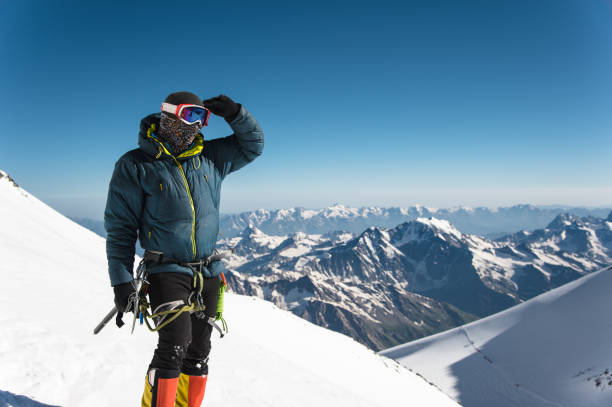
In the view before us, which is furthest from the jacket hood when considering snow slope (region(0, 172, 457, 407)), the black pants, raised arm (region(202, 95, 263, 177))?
snow slope (region(0, 172, 457, 407))

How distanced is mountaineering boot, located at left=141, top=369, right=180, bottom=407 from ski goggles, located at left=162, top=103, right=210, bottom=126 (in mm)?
3302

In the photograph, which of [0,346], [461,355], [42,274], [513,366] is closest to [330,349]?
[42,274]

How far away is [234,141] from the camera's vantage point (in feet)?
16.5

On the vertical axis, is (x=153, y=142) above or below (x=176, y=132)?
below

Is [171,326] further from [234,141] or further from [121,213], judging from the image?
[234,141]

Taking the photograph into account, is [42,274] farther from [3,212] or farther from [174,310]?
[3,212]

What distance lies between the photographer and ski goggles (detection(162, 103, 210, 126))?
4.17 metres

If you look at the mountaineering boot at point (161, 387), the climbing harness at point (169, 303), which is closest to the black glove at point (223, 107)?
the climbing harness at point (169, 303)

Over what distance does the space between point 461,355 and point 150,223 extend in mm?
62487

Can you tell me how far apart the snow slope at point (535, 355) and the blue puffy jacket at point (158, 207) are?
3539 cm

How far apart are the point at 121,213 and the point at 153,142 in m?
0.99

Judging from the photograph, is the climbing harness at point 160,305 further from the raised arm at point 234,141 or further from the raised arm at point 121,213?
the raised arm at point 234,141

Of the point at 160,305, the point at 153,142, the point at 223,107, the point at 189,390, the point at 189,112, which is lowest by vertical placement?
the point at 189,390

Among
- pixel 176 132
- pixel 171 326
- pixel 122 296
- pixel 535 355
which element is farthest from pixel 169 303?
pixel 535 355
